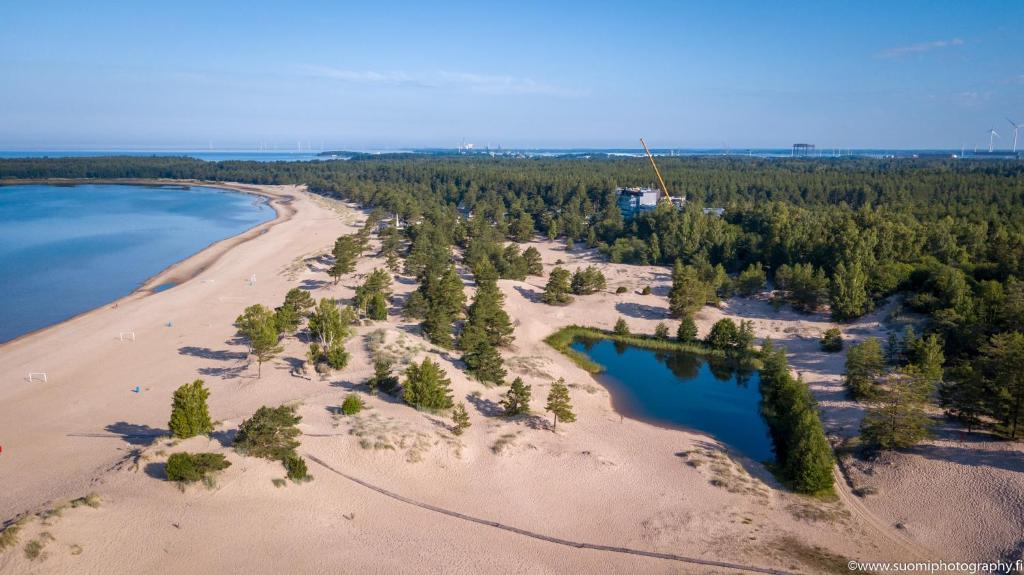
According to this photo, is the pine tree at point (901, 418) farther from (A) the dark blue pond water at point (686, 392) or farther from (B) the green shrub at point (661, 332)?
(B) the green shrub at point (661, 332)

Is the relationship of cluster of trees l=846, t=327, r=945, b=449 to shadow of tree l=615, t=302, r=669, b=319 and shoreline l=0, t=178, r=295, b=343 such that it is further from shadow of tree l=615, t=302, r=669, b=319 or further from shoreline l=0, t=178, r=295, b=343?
shoreline l=0, t=178, r=295, b=343

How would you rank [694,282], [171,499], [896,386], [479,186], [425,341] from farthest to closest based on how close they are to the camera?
[479,186] < [694,282] < [425,341] < [896,386] < [171,499]

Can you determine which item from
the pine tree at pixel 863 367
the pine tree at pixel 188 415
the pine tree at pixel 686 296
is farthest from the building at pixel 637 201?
the pine tree at pixel 188 415

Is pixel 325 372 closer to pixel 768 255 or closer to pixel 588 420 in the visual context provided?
pixel 588 420

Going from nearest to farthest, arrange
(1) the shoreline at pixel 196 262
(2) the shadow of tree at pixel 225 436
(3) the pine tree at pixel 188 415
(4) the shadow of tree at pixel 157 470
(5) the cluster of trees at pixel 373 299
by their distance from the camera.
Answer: (4) the shadow of tree at pixel 157 470 < (3) the pine tree at pixel 188 415 < (2) the shadow of tree at pixel 225 436 < (5) the cluster of trees at pixel 373 299 < (1) the shoreline at pixel 196 262

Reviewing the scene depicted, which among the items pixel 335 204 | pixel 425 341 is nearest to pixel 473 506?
pixel 425 341

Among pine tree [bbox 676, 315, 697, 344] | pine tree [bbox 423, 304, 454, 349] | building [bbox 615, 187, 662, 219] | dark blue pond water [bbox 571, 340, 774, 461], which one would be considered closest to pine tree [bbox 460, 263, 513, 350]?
pine tree [bbox 423, 304, 454, 349]
